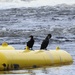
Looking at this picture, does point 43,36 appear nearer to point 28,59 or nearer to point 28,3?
point 28,59

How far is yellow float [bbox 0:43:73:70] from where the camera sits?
66.8ft

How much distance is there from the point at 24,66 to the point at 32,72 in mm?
1021

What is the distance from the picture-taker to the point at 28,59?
2089 cm

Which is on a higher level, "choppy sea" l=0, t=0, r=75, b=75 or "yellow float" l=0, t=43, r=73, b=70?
"yellow float" l=0, t=43, r=73, b=70

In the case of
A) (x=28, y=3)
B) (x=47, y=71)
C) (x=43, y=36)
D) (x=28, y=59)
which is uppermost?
(x=28, y=59)

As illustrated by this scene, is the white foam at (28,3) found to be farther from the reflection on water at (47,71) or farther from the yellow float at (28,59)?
the reflection on water at (47,71)

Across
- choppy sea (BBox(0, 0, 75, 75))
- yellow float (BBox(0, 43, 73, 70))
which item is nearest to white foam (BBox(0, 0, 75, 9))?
choppy sea (BBox(0, 0, 75, 75))

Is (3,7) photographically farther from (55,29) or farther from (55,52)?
(55,52)

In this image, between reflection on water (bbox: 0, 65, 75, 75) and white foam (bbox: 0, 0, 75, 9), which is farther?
white foam (bbox: 0, 0, 75, 9)

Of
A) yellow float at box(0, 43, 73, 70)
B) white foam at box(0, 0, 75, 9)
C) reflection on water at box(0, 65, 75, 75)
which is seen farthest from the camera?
white foam at box(0, 0, 75, 9)

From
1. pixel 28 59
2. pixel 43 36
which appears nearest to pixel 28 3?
pixel 43 36

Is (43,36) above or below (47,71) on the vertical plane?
below

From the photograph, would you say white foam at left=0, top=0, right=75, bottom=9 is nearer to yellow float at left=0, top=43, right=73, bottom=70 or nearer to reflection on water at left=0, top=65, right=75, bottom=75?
yellow float at left=0, top=43, right=73, bottom=70

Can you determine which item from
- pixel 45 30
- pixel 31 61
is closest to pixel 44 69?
pixel 31 61
